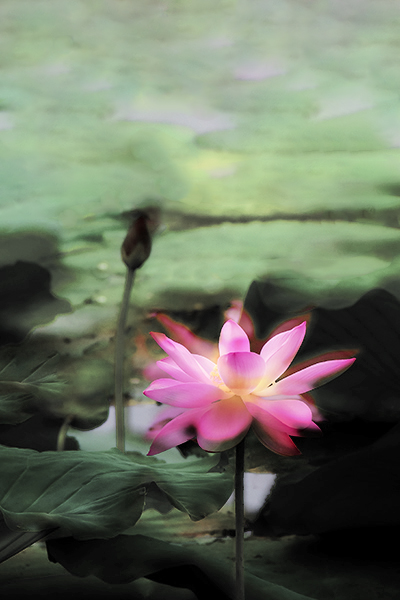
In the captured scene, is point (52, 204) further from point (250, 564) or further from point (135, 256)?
point (250, 564)

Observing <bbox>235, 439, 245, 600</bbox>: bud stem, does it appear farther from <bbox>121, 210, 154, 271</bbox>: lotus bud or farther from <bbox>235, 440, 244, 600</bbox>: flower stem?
<bbox>121, 210, 154, 271</bbox>: lotus bud

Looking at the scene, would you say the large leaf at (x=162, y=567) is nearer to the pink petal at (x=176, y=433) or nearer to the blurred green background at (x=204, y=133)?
the pink petal at (x=176, y=433)

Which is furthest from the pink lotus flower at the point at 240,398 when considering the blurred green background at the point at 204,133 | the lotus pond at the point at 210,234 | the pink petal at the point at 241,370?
the blurred green background at the point at 204,133

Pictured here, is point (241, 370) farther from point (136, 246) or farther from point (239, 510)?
point (136, 246)

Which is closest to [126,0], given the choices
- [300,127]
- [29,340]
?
[300,127]

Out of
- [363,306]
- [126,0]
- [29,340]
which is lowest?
[29,340]

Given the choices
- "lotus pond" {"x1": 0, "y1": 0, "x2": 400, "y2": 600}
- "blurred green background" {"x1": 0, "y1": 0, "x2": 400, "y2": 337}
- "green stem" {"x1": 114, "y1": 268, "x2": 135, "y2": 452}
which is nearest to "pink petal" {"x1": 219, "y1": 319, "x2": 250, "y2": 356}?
"lotus pond" {"x1": 0, "y1": 0, "x2": 400, "y2": 600}
